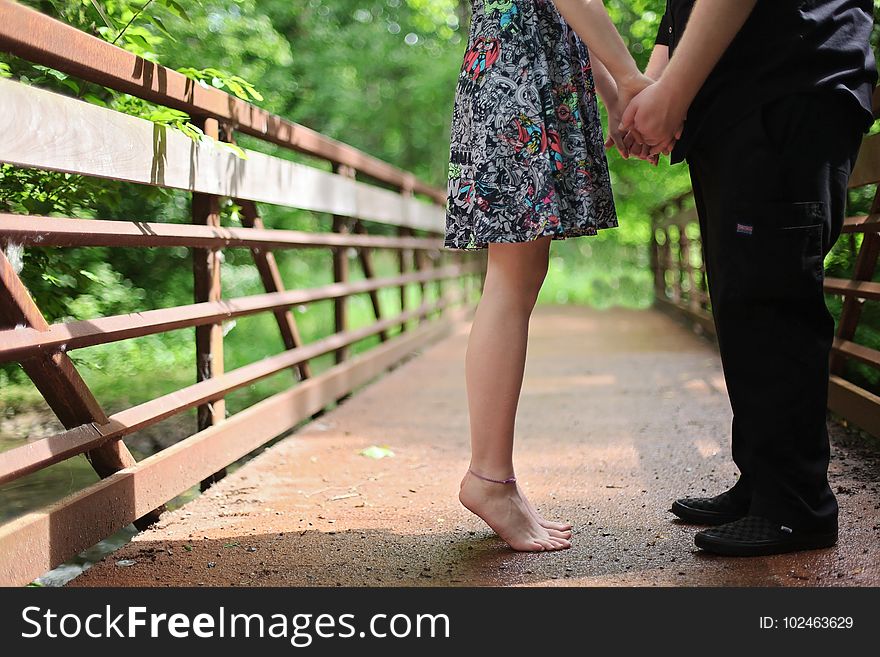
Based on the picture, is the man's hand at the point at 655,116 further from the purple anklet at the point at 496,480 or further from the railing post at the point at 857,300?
the railing post at the point at 857,300

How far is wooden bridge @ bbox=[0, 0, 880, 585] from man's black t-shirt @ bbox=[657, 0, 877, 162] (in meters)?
0.92

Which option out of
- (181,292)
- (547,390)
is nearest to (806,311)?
(547,390)

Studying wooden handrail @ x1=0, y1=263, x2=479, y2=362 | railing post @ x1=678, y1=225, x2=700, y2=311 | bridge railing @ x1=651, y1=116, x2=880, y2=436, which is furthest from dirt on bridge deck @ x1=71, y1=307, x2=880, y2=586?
railing post @ x1=678, y1=225, x2=700, y2=311

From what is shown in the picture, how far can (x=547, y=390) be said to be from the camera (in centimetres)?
459

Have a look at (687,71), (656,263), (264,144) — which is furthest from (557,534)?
(656,263)

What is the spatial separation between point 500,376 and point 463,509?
60 cm

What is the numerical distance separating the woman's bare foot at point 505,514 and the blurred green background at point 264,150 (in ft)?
3.78

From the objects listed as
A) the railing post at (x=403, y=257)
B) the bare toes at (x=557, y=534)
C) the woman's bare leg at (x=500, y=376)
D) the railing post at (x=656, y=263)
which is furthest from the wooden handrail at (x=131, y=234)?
the railing post at (x=656, y=263)

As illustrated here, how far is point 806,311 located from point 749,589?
546 millimetres

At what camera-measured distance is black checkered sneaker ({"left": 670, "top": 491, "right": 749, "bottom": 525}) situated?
2.12m

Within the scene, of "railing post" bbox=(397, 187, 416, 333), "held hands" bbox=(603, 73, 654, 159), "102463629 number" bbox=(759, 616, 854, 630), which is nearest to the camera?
"102463629 number" bbox=(759, 616, 854, 630)

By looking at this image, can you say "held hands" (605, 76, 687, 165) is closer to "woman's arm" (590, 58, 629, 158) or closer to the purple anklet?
"woman's arm" (590, 58, 629, 158)

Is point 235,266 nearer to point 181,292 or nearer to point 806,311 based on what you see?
point 181,292

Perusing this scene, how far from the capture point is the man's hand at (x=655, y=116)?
1824mm
